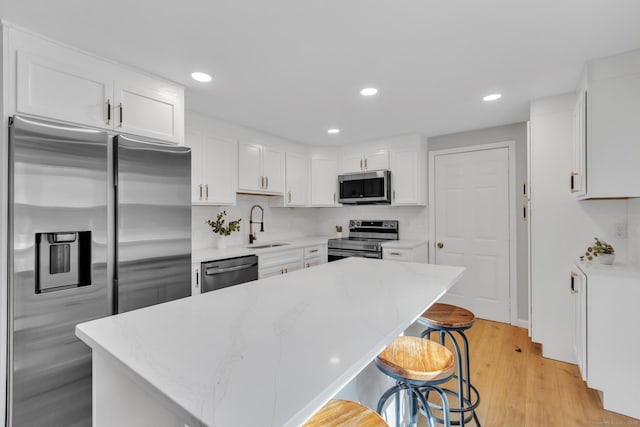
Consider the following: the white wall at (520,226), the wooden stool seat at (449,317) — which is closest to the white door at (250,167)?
the wooden stool seat at (449,317)

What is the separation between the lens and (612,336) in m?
1.92

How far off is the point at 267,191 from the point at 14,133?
237 centimetres

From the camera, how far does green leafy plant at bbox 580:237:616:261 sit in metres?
2.13

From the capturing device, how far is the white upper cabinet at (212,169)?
2891 millimetres

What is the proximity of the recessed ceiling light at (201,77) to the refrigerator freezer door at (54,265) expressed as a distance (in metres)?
0.74

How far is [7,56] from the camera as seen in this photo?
5.11 ft

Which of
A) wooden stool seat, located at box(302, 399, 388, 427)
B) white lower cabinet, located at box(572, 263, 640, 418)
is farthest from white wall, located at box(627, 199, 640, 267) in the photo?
wooden stool seat, located at box(302, 399, 388, 427)

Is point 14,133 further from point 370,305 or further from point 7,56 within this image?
point 370,305

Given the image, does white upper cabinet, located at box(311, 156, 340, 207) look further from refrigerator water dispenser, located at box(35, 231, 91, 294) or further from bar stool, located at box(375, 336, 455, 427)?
bar stool, located at box(375, 336, 455, 427)

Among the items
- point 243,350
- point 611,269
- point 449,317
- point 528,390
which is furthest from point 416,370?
point 611,269

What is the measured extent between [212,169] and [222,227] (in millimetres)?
726

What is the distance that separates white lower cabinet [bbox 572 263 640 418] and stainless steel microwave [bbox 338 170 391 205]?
88.4 inches

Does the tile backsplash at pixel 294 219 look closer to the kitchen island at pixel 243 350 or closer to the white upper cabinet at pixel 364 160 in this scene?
the white upper cabinet at pixel 364 160

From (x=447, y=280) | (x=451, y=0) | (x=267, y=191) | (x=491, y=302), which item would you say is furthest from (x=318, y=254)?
(x=451, y=0)
